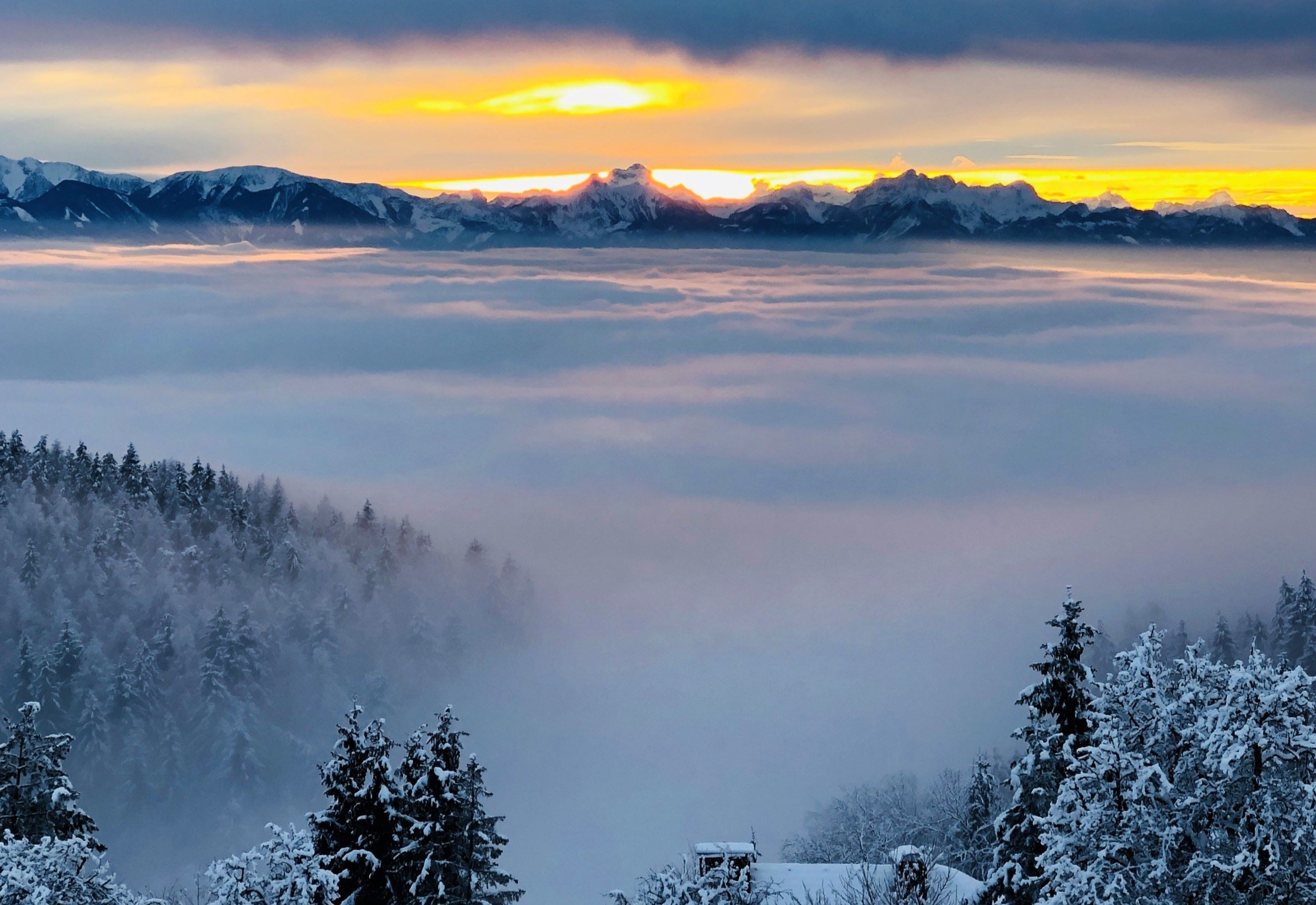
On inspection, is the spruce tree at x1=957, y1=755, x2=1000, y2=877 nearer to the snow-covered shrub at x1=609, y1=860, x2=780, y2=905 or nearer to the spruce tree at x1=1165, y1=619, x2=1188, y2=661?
the snow-covered shrub at x1=609, y1=860, x2=780, y2=905

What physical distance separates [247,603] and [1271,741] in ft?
557

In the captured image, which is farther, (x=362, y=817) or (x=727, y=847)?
(x=727, y=847)

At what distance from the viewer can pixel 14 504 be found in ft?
531

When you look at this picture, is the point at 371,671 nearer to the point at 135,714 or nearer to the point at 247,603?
A: the point at 247,603

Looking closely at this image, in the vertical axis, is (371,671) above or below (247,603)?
below

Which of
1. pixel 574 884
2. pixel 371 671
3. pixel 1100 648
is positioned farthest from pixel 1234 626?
pixel 371 671

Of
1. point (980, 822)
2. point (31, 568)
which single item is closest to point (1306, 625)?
point (980, 822)

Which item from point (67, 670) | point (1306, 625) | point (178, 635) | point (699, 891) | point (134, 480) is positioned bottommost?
point (178, 635)

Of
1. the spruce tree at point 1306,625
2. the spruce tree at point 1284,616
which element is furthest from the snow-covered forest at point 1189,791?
the spruce tree at point 1284,616

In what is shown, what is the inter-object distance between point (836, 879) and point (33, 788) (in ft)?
61.9

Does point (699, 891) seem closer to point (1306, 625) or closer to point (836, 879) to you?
point (836, 879)

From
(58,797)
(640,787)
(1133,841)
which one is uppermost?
(1133,841)

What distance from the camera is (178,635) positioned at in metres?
160

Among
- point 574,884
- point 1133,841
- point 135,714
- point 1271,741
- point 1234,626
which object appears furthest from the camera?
point 1234,626
